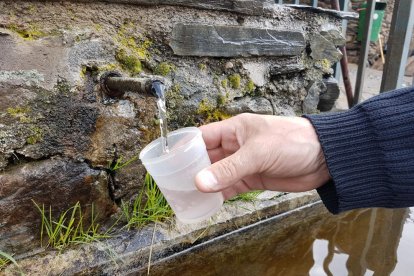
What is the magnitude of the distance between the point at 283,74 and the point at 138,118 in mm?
958

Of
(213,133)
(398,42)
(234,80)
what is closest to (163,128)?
(213,133)

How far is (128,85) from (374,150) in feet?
2.88

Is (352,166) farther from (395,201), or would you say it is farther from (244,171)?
(244,171)

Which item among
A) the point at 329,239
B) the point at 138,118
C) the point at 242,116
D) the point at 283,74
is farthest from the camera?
the point at 283,74

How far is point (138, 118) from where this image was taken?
158cm

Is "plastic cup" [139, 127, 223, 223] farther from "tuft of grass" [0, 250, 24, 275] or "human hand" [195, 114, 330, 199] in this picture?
"tuft of grass" [0, 250, 24, 275]

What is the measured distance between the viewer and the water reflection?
1.50 m

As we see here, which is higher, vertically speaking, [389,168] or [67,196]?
[389,168]

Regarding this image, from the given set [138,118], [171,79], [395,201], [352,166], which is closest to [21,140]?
[138,118]

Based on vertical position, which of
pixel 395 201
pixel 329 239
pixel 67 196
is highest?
pixel 395 201

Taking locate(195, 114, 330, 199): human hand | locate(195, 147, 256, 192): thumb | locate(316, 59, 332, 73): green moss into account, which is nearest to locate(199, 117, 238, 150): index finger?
locate(195, 114, 330, 199): human hand

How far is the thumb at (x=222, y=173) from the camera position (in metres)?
0.89

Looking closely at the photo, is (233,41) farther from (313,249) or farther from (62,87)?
(313,249)

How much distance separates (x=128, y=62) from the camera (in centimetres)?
155
